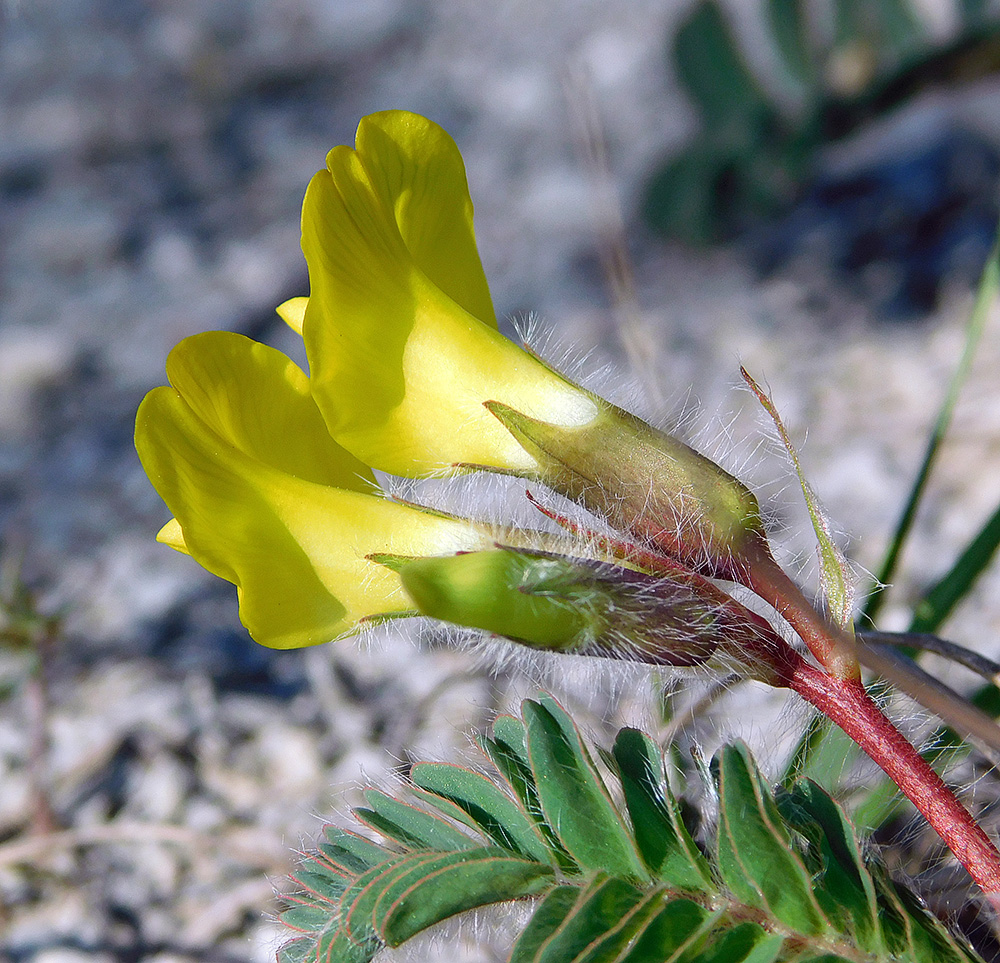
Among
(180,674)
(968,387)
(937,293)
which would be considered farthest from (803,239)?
(180,674)

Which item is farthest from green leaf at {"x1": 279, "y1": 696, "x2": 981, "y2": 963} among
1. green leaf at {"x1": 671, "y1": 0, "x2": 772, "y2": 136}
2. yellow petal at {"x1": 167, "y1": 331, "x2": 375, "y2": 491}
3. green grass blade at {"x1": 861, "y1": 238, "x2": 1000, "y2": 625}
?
green leaf at {"x1": 671, "y1": 0, "x2": 772, "y2": 136}

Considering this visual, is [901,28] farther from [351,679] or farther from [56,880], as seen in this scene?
[56,880]

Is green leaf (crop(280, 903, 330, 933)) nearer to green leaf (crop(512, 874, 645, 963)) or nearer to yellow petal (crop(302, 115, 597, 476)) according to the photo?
green leaf (crop(512, 874, 645, 963))

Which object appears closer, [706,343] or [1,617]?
[1,617]

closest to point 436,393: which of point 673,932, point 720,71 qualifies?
point 673,932

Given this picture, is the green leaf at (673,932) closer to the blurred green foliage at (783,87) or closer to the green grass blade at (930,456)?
the green grass blade at (930,456)

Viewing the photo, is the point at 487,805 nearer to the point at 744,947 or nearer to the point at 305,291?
the point at 744,947
